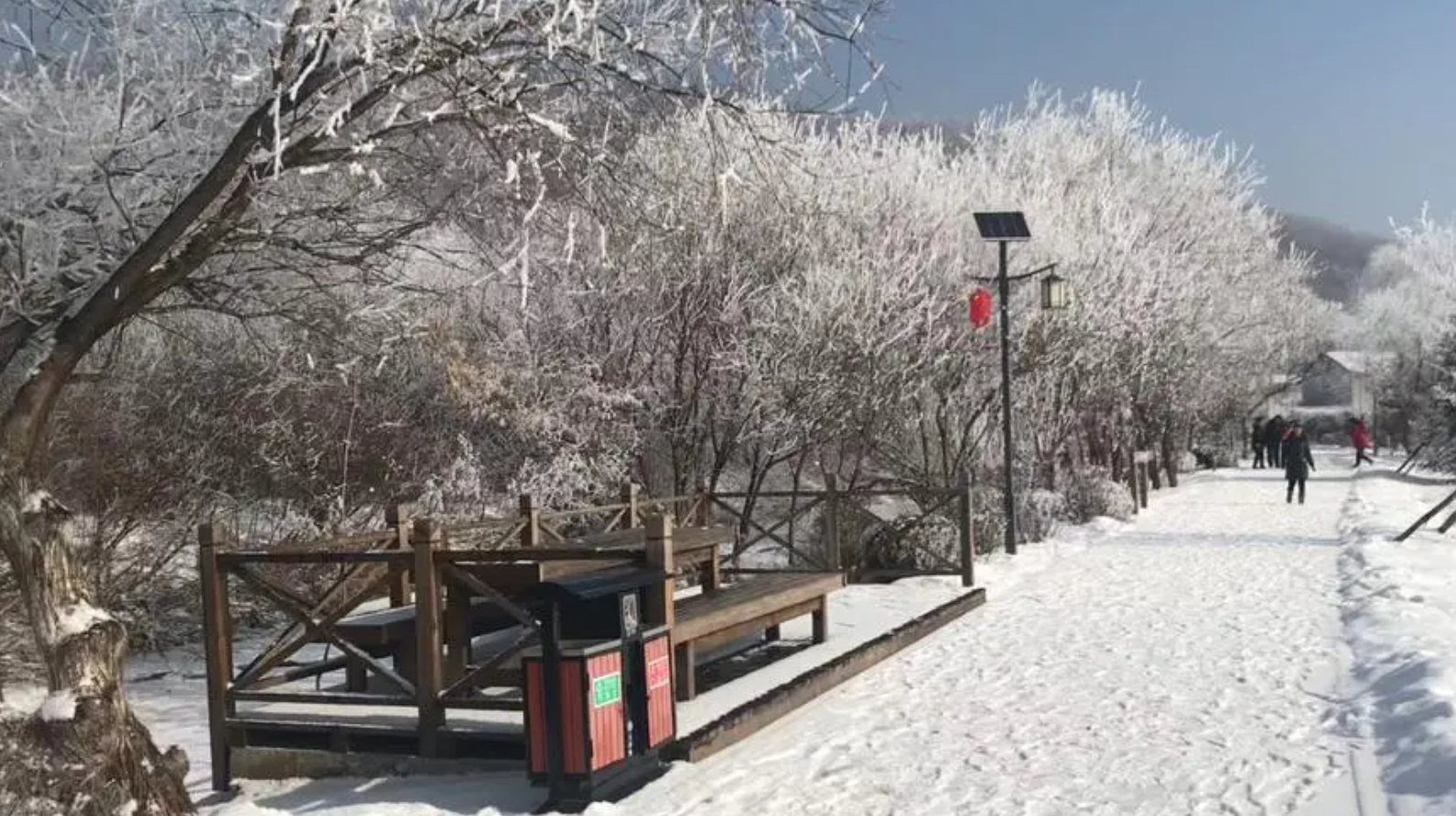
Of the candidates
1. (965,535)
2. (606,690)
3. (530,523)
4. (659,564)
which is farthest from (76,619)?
(965,535)

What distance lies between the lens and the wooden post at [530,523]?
10742mm

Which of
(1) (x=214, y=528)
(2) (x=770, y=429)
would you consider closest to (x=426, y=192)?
(1) (x=214, y=528)

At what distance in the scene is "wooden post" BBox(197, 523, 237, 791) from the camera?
7438 millimetres

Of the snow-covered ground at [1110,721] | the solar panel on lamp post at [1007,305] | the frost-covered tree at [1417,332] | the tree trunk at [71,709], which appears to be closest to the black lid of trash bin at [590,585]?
the snow-covered ground at [1110,721]

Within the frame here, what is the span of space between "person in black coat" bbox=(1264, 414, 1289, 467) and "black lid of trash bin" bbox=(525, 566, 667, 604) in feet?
128

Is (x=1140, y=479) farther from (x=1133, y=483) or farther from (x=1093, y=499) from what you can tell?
(x=1093, y=499)

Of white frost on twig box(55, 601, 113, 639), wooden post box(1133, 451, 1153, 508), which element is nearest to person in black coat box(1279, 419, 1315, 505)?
wooden post box(1133, 451, 1153, 508)

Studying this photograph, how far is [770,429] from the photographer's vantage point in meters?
17.4

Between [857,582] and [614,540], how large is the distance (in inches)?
233

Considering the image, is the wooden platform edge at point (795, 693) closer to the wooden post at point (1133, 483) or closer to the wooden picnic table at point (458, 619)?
the wooden picnic table at point (458, 619)

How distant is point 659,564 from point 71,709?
9.52 ft

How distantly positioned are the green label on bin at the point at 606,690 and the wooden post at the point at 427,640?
48.8 inches

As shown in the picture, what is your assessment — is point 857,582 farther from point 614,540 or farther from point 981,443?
point 981,443

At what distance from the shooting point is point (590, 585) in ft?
20.6
